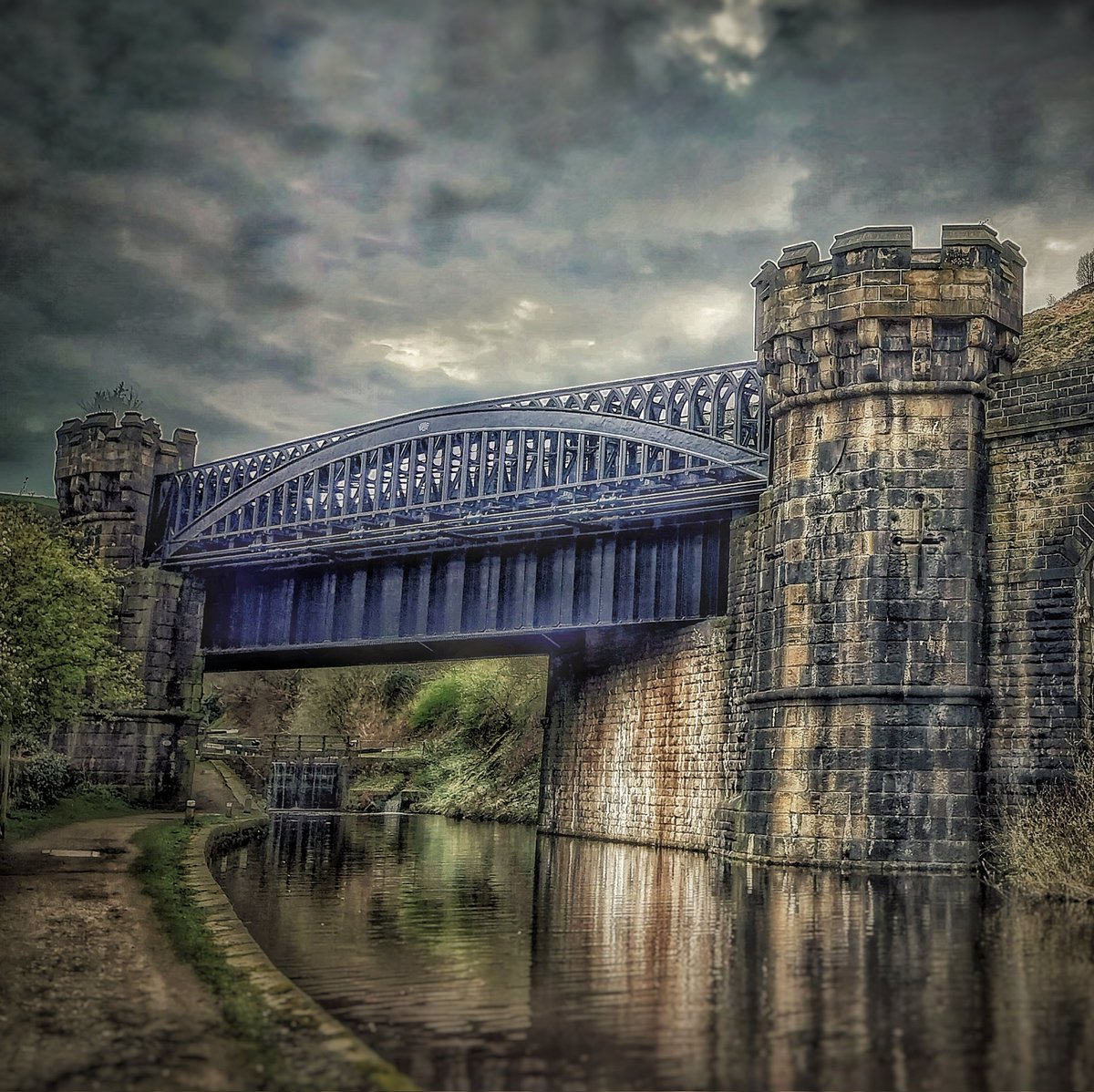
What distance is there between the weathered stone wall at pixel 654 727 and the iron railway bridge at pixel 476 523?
1.01 m

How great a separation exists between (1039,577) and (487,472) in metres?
14.8

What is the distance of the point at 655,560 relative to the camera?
101ft

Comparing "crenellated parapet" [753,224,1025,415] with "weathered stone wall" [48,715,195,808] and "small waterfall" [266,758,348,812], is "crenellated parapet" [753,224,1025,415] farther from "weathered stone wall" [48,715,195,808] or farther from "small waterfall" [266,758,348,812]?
"small waterfall" [266,758,348,812]

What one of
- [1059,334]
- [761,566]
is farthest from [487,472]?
[1059,334]

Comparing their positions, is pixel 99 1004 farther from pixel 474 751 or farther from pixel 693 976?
pixel 474 751

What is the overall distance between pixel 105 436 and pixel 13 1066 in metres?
37.5

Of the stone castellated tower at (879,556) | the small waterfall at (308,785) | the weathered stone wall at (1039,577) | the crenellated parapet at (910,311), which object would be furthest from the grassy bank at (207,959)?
the small waterfall at (308,785)

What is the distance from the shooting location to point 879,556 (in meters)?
23.8

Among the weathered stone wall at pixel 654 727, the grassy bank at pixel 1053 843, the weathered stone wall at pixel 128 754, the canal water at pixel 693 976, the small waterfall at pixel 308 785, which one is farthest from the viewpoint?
the small waterfall at pixel 308 785

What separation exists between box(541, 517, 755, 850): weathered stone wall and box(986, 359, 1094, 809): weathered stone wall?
524 cm

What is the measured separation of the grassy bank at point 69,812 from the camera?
27.5m

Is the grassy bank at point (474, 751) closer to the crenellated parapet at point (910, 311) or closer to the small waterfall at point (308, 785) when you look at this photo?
the small waterfall at point (308, 785)

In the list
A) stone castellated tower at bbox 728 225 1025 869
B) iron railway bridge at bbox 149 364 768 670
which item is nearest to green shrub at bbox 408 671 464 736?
iron railway bridge at bbox 149 364 768 670

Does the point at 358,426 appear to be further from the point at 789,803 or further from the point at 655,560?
the point at 789,803
